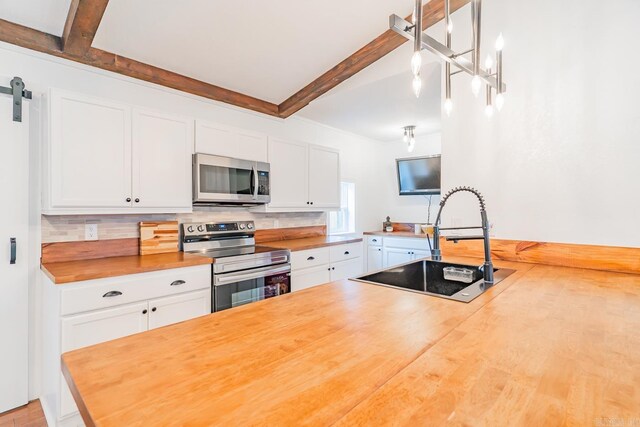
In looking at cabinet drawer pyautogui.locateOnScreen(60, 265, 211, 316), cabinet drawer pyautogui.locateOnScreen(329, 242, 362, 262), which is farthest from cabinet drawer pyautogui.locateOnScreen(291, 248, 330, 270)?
cabinet drawer pyautogui.locateOnScreen(60, 265, 211, 316)

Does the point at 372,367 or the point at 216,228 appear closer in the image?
the point at 372,367

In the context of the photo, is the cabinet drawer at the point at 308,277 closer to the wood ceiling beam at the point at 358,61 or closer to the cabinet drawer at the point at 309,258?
the cabinet drawer at the point at 309,258

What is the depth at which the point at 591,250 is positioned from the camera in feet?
6.56

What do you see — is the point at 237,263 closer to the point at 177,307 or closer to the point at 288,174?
the point at 177,307

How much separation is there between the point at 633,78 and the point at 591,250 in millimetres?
1083

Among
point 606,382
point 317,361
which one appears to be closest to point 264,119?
point 317,361

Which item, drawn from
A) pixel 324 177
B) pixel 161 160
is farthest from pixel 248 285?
pixel 324 177

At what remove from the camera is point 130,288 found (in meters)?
2.00

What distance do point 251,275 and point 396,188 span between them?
341 centimetres

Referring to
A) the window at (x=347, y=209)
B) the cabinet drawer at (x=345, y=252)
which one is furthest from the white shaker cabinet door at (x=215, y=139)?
the window at (x=347, y=209)

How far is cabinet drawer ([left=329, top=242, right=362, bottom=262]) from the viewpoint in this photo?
3629 millimetres

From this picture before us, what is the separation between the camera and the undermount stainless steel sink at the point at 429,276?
1.77m

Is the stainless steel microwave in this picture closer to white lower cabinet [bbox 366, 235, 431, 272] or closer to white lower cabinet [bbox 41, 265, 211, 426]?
white lower cabinet [bbox 41, 265, 211, 426]

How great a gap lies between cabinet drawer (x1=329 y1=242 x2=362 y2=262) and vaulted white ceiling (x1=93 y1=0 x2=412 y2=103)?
1928mm
